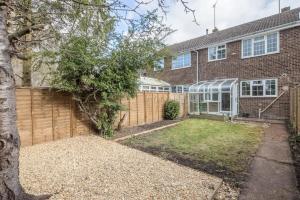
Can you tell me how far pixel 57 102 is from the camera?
8633 millimetres

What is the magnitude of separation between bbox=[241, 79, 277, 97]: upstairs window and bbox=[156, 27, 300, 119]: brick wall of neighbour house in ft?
0.86

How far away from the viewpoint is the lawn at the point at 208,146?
5828 mm

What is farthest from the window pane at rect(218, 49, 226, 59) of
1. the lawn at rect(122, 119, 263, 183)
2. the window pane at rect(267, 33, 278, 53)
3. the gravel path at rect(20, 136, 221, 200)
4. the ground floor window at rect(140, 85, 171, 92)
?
the gravel path at rect(20, 136, 221, 200)

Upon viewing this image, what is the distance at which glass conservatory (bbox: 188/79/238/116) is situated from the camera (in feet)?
51.4

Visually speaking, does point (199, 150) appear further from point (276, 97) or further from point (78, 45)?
point (276, 97)

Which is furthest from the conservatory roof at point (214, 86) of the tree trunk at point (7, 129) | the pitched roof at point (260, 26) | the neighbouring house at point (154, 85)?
the tree trunk at point (7, 129)

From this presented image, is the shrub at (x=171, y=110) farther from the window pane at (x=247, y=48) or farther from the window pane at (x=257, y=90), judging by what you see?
the window pane at (x=247, y=48)

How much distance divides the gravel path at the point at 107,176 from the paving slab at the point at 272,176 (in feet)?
2.39

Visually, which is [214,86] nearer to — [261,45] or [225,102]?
[225,102]

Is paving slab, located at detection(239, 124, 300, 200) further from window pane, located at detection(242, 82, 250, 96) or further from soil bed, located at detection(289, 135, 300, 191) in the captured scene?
window pane, located at detection(242, 82, 250, 96)

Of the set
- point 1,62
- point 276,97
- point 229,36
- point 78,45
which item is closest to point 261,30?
point 229,36

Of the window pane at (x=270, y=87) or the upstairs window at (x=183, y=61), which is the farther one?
the upstairs window at (x=183, y=61)

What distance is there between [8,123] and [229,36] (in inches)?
697

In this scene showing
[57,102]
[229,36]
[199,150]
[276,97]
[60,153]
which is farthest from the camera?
[229,36]
